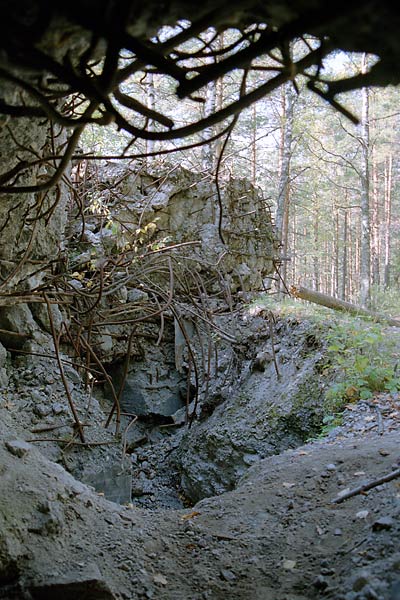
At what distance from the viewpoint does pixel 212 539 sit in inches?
95.3

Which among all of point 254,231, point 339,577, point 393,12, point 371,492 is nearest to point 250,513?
point 371,492

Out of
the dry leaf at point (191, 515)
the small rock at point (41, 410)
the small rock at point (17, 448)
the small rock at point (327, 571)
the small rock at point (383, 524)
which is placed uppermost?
the small rock at point (17, 448)

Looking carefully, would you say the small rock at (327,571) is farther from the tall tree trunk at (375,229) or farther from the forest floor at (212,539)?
the tall tree trunk at (375,229)

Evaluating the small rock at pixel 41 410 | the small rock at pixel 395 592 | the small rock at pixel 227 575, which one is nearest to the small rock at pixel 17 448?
the small rock at pixel 227 575

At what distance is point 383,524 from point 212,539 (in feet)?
2.97

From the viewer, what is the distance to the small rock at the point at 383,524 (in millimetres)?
1896

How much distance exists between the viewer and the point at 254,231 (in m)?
9.28

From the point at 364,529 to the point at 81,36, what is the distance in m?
2.14

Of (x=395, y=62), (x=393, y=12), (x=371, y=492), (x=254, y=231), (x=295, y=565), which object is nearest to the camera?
(x=393, y=12)

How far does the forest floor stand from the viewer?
1.80m

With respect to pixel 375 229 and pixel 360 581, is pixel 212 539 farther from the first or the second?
pixel 375 229

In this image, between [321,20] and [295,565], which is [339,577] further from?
[321,20]

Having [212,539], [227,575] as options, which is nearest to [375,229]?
[212,539]

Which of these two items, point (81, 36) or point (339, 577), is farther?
point (339, 577)
